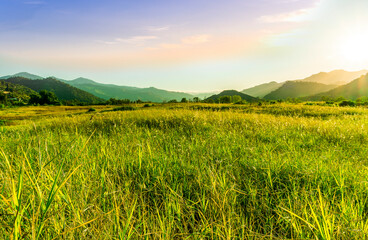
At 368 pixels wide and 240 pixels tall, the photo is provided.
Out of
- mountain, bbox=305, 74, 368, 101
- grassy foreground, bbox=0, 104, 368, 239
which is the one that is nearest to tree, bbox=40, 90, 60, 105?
grassy foreground, bbox=0, 104, 368, 239

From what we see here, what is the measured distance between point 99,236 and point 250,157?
2.55 meters

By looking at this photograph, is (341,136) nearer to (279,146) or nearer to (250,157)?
(279,146)

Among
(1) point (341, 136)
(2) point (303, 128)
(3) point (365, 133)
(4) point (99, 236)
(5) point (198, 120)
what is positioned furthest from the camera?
(5) point (198, 120)

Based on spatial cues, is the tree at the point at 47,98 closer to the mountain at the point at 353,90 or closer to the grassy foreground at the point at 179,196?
the grassy foreground at the point at 179,196

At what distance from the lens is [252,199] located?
196 cm

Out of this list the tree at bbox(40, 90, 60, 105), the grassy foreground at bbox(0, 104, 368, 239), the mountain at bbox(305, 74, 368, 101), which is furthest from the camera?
the mountain at bbox(305, 74, 368, 101)

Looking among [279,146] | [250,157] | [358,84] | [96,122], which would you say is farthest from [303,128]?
[358,84]

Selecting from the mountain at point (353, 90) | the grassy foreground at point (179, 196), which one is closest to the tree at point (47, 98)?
the grassy foreground at point (179, 196)

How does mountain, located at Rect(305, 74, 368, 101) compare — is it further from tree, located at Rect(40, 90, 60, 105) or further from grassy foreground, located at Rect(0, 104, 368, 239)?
tree, located at Rect(40, 90, 60, 105)

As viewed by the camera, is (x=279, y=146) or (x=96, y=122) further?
(x=96, y=122)

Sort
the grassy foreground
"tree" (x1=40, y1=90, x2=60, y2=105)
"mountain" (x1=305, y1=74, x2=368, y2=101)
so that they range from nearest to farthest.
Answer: the grassy foreground < "tree" (x1=40, y1=90, x2=60, y2=105) < "mountain" (x1=305, y1=74, x2=368, y2=101)

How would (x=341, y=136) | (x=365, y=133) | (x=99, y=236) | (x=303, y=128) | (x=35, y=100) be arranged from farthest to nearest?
Result: (x=35, y=100) → (x=303, y=128) → (x=365, y=133) → (x=341, y=136) → (x=99, y=236)

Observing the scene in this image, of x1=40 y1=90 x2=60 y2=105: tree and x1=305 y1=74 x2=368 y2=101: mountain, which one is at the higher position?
x1=305 y1=74 x2=368 y2=101: mountain

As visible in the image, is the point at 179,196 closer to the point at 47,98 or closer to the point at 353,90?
the point at 47,98
